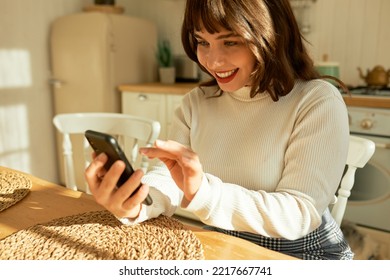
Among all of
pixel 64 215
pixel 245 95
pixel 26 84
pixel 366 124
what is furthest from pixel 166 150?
pixel 26 84

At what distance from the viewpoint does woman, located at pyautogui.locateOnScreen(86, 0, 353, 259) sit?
0.68m

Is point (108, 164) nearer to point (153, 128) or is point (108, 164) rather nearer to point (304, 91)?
point (304, 91)

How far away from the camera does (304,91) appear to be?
2.84 ft

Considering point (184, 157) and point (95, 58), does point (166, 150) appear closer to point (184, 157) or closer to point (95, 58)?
point (184, 157)

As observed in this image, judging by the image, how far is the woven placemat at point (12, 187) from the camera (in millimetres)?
795

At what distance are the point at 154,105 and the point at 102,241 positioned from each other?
168 cm

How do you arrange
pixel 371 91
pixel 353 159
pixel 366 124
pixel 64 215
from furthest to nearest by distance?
pixel 371 91 < pixel 366 124 < pixel 353 159 < pixel 64 215

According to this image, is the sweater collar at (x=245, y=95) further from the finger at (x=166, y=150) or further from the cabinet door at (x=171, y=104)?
the cabinet door at (x=171, y=104)

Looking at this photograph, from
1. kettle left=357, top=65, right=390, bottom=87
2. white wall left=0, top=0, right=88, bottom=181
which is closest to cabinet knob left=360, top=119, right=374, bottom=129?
kettle left=357, top=65, right=390, bottom=87

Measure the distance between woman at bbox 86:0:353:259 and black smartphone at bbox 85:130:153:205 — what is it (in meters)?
0.03

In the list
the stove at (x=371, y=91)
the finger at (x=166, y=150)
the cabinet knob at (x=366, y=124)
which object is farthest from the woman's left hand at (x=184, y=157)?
the stove at (x=371, y=91)

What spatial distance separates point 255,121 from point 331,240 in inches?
11.9

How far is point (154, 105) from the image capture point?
2.27 meters

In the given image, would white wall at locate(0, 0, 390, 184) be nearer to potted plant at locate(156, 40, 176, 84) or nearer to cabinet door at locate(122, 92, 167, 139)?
potted plant at locate(156, 40, 176, 84)
